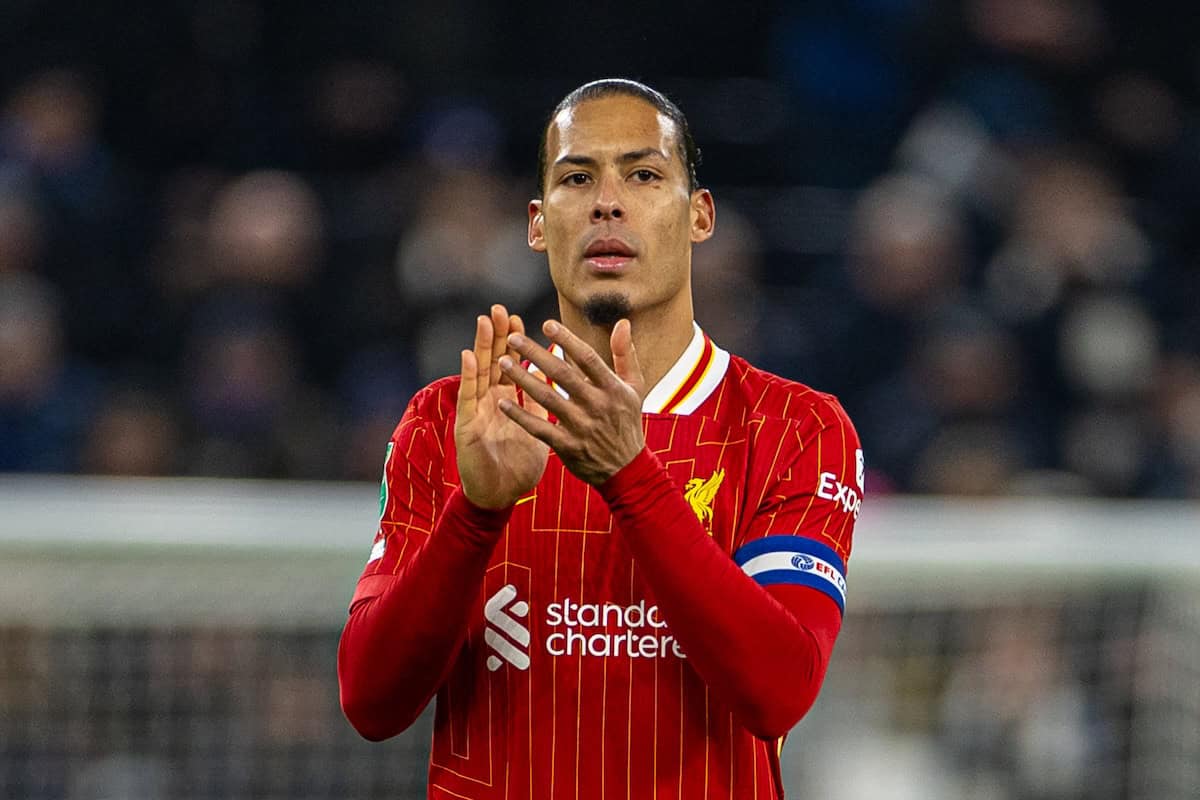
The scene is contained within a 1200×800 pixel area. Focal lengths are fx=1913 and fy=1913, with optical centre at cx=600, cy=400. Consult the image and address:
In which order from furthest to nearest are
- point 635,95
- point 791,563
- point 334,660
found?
point 334,660 < point 635,95 < point 791,563

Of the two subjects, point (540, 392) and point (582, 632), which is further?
point (582, 632)

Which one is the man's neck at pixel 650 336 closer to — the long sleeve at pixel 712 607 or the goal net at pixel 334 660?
the long sleeve at pixel 712 607

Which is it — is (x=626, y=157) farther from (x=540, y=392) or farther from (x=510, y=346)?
(x=540, y=392)

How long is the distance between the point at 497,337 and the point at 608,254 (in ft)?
1.32

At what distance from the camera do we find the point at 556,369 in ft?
8.46

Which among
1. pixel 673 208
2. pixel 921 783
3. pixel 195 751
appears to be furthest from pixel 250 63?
pixel 673 208

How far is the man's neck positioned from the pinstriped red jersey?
129 millimetres

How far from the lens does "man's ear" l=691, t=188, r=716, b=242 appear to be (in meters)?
3.30

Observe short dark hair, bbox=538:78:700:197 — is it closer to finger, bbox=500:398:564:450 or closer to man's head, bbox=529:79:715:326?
man's head, bbox=529:79:715:326

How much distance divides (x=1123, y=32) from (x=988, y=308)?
2.19 metres

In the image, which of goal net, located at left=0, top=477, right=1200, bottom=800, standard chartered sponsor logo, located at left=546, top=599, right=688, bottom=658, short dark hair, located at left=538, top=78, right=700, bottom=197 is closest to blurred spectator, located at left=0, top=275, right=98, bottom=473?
goal net, located at left=0, top=477, right=1200, bottom=800

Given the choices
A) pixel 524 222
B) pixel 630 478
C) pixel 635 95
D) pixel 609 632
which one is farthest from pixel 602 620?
pixel 524 222

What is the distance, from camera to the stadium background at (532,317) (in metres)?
5.24

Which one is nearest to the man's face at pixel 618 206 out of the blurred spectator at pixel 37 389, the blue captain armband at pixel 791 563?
the blue captain armband at pixel 791 563
